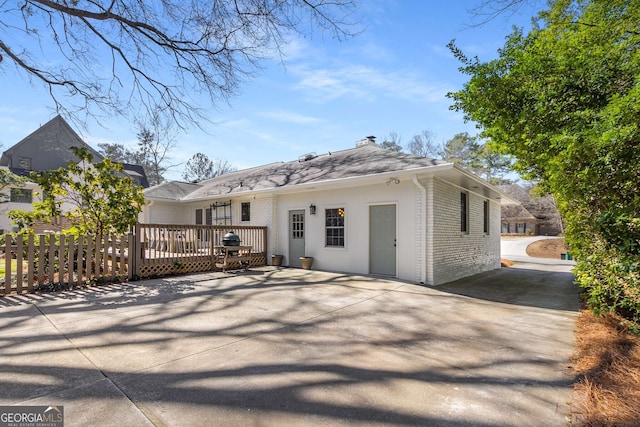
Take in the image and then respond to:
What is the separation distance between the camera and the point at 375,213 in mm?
9086

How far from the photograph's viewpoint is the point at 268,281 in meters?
8.11

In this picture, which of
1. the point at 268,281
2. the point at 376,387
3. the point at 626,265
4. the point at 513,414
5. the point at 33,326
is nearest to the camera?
the point at 513,414

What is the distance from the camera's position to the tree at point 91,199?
7.82 m

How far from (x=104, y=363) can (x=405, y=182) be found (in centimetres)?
731

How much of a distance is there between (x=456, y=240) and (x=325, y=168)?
4841 millimetres

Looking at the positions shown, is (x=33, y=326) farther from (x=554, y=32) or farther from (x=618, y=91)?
(x=554, y=32)

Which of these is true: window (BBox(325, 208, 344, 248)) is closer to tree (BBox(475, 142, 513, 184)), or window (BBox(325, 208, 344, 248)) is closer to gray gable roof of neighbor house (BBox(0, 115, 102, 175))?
gray gable roof of neighbor house (BBox(0, 115, 102, 175))

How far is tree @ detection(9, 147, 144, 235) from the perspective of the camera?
7.82 meters

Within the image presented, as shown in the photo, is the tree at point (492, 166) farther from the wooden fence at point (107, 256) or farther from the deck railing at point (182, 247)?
the wooden fence at point (107, 256)

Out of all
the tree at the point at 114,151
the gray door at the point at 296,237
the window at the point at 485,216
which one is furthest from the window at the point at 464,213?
the tree at the point at 114,151

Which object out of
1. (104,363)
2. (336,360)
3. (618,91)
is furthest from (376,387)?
(618,91)

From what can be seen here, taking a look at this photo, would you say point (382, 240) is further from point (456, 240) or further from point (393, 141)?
point (393, 141)

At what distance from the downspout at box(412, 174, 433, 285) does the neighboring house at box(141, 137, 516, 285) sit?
0.08 ft

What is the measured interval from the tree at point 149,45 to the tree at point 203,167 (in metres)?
27.5
